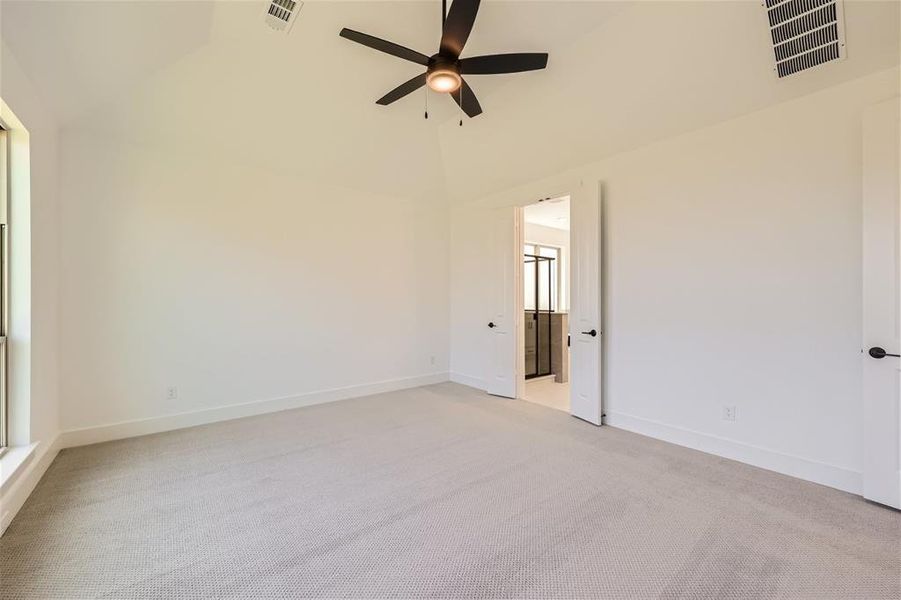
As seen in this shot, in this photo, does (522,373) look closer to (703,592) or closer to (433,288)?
(433,288)

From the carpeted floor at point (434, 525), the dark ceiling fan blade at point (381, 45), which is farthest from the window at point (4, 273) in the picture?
the dark ceiling fan blade at point (381, 45)

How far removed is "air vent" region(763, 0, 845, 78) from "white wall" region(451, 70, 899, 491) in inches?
11.9

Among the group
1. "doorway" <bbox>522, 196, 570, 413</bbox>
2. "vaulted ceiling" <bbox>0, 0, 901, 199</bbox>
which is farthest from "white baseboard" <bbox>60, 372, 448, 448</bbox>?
"vaulted ceiling" <bbox>0, 0, 901, 199</bbox>

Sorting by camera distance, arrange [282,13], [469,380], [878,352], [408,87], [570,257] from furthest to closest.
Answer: [469,380] → [570,257] → [408,87] → [282,13] → [878,352]

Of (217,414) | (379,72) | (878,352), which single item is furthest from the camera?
(217,414)

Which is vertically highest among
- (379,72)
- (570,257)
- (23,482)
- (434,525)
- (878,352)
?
(379,72)

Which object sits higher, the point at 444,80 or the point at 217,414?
the point at 444,80

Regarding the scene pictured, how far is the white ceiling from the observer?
5.73 m

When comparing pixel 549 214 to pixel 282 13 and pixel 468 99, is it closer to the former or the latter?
pixel 468 99

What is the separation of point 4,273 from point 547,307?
22.3 feet

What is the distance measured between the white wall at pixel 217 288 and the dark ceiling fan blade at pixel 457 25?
8.68 ft

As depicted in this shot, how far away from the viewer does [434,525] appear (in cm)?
204

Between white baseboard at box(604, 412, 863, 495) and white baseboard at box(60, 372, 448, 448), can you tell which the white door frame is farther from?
white baseboard at box(60, 372, 448, 448)

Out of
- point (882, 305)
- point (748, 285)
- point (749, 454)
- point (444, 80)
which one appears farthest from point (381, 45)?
point (749, 454)
